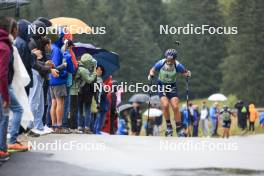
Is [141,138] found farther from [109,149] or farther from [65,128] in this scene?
[109,149]

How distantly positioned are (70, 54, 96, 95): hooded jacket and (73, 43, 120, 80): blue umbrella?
1852 millimetres

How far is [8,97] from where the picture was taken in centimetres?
826

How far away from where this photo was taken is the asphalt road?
8.67 metres

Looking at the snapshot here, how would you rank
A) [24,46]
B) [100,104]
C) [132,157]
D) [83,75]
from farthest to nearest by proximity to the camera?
[100,104]
[83,75]
[24,46]
[132,157]

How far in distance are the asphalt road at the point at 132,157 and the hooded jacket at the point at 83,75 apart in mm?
1830

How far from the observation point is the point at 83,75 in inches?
560

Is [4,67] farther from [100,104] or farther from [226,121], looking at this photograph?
[226,121]

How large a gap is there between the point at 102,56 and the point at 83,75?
271cm

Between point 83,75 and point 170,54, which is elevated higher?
point 170,54

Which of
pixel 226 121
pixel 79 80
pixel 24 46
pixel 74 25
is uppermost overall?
pixel 74 25

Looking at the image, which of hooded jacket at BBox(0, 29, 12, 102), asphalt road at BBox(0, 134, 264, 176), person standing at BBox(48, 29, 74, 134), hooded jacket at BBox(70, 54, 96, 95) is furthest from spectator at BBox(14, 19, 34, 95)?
hooded jacket at BBox(70, 54, 96, 95)

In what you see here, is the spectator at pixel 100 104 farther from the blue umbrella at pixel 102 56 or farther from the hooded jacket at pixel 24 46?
the hooded jacket at pixel 24 46

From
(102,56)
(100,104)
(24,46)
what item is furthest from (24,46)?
(102,56)

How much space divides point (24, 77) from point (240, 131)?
110 feet
